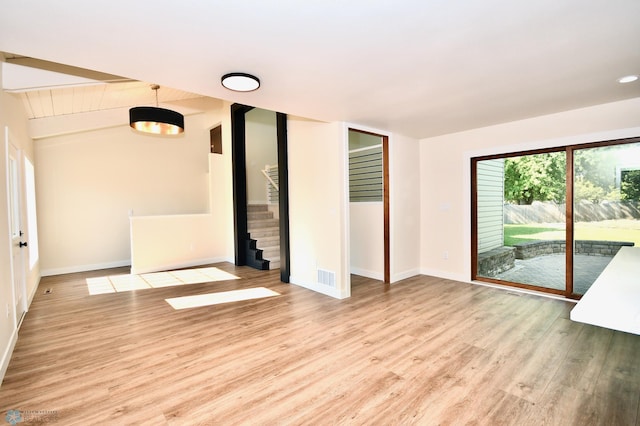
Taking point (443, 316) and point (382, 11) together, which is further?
point (443, 316)

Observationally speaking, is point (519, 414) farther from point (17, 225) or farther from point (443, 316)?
point (17, 225)

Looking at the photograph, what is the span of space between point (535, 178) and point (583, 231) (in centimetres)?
91

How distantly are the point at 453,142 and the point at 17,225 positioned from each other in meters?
6.31

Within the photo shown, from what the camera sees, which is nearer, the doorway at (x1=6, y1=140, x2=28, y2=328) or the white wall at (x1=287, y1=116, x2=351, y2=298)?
the doorway at (x1=6, y1=140, x2=28, y2=328)

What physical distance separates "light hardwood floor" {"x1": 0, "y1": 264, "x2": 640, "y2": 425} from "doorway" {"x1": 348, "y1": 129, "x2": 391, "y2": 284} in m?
1.26

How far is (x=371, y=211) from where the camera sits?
5.19 m

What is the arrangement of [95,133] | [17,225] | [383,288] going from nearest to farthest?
[17,225], [383,288], [95,133]

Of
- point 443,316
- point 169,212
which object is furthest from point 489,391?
point 169,212

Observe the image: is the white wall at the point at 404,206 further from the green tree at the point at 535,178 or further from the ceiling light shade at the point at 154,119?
the ceiling light shade at the point at 154,119

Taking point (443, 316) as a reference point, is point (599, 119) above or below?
above

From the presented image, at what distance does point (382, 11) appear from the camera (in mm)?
1693

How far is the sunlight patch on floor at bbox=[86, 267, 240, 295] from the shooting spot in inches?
190

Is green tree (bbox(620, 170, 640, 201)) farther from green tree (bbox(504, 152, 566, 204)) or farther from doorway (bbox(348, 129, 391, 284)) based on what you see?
doorway (bbox(348, 129, 391, 284))

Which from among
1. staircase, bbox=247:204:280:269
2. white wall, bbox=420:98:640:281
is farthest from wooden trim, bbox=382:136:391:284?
staircase, bbox=247:204:280:269
